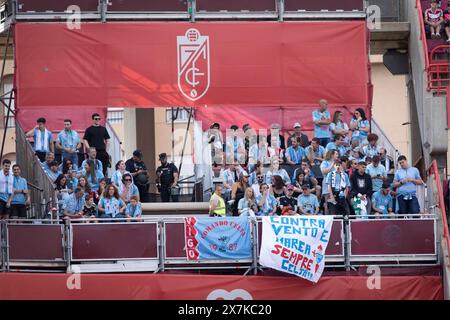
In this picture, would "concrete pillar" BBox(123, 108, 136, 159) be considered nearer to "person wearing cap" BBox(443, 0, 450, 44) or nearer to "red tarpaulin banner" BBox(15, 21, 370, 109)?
"red tarpaulin banner" BBox(15, 21, 370, 109)

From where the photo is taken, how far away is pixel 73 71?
36656mm

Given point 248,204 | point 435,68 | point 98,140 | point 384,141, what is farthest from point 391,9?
point 248,204

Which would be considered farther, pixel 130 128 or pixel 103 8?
pixel 130 128

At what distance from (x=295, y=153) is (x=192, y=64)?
365cm

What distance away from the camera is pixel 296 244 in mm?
31922

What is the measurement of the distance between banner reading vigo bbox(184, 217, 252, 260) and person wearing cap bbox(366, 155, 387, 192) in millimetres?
3403

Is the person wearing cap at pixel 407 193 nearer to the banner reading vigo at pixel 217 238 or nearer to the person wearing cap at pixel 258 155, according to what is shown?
the person wearing cap at pixel 258 155

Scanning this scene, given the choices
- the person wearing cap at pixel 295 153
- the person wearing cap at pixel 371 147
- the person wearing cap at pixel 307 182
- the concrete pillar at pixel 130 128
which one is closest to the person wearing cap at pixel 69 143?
the person wearing cap at pixel 295 153

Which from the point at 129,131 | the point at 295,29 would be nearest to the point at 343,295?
the point at 295,29

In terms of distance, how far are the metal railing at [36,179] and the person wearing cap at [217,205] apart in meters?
3.21

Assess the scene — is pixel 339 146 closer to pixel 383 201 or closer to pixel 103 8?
pixel 383 201

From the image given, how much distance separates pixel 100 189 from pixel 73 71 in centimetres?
457

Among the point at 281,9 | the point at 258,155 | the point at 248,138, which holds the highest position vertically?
the point at 281,9
